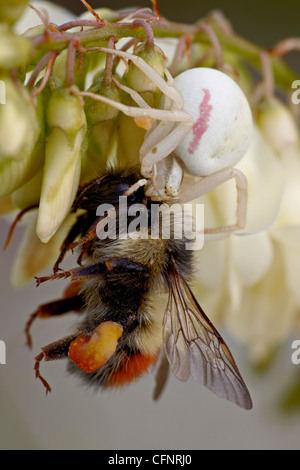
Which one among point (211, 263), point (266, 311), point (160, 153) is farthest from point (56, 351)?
point (266, 311)

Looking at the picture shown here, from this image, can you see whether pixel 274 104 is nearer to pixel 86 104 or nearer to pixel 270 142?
pixel 270 142

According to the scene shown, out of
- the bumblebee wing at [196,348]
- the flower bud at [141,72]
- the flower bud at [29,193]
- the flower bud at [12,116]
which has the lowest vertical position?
the bumblebee wing at [196,348]

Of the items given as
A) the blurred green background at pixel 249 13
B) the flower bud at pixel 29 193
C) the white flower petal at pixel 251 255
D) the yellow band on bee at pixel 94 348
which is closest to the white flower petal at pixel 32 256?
the flower bud at pixel 29 193

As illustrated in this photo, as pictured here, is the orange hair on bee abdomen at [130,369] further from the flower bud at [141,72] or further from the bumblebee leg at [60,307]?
the flower bud at [141,72]

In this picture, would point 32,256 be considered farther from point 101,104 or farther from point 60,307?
point 101,104

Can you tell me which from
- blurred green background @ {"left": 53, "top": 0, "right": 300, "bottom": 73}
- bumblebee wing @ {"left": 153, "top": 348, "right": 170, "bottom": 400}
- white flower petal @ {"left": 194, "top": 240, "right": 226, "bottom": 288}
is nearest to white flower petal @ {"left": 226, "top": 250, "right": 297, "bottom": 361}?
white flower petal @ {"left": 194, "top": 240, "right": 226, "bottom": 288}

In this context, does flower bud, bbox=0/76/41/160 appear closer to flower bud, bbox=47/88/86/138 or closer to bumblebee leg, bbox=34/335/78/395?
flower bud, bbox=47/88/86/138

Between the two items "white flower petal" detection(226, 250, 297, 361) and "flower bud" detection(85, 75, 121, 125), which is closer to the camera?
"flower bud" detection(85, 75, 121, 125)

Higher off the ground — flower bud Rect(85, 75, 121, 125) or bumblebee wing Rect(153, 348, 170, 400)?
flower bud Rect(85, 75, 121, 125)
